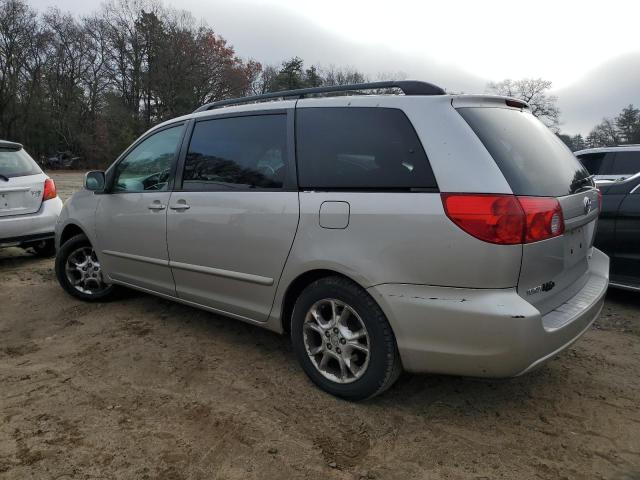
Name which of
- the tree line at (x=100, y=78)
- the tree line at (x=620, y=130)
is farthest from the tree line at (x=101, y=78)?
the tree line at (x=620, y=130)

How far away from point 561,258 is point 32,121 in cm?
4447

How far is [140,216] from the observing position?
385 centimetres

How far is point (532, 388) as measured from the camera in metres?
2.93

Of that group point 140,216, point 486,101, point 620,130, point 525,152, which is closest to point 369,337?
point 525,152

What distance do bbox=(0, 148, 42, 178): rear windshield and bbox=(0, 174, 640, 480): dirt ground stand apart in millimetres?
3121

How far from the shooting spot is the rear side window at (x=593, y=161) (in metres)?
6.99

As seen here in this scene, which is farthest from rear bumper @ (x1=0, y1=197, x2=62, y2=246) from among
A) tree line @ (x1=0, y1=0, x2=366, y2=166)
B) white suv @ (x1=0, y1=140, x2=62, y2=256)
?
tree line @ (x1=0, y1=0, x2=366, y2=166)

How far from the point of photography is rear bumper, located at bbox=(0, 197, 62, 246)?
226 inches

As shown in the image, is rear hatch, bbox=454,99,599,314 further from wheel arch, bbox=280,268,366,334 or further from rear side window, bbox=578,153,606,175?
rear side window, bbox=578,153,606,175

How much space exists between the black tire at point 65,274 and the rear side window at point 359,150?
2.72 meters

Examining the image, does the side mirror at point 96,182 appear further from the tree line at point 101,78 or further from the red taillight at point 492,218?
the tree line at point 101,78

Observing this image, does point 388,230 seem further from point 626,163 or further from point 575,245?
point 626,163

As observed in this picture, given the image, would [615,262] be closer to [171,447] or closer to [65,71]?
[171,447]

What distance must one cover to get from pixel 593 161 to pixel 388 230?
6073mm
